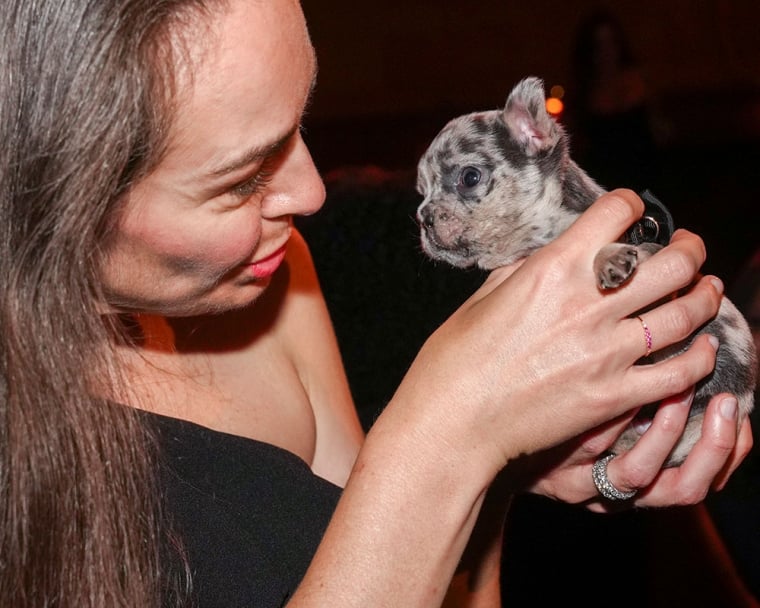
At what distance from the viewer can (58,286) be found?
1.12 metres

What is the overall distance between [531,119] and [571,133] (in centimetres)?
65

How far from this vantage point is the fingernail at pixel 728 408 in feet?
4.48

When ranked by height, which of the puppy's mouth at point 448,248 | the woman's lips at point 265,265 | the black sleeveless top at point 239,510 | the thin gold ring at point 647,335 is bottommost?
the black sleeveless top at point 239,510

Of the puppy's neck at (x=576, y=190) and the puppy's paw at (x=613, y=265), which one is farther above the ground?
the puppy's neck at (x=576, y=190)

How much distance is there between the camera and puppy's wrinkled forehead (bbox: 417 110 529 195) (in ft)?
4.94

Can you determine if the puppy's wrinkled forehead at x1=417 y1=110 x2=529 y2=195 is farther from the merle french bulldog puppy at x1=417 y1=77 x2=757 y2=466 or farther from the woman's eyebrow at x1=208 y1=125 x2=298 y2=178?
the woman's eyebrow at x1=208 y1=125 x2=298 y2=178

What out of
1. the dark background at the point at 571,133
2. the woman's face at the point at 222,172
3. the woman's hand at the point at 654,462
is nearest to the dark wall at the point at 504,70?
the dark background at the point at 571,133

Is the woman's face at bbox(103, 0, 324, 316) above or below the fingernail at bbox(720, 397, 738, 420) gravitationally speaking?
above

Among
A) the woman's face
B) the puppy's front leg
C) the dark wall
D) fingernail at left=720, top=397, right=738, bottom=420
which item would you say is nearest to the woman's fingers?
fingernail at left=720, top=397, right=738, bottom=420

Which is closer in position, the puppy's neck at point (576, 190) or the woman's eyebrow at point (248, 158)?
the woman's eyebrow at point (248, 158)

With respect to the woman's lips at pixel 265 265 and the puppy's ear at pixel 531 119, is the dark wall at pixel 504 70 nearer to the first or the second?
the puppy's ear at pixel 531 119

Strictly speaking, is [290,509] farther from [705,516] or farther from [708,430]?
[705,516]

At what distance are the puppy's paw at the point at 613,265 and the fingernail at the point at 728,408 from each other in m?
0.33

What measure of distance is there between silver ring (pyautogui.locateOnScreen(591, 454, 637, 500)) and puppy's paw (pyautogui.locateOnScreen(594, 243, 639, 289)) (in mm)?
394
